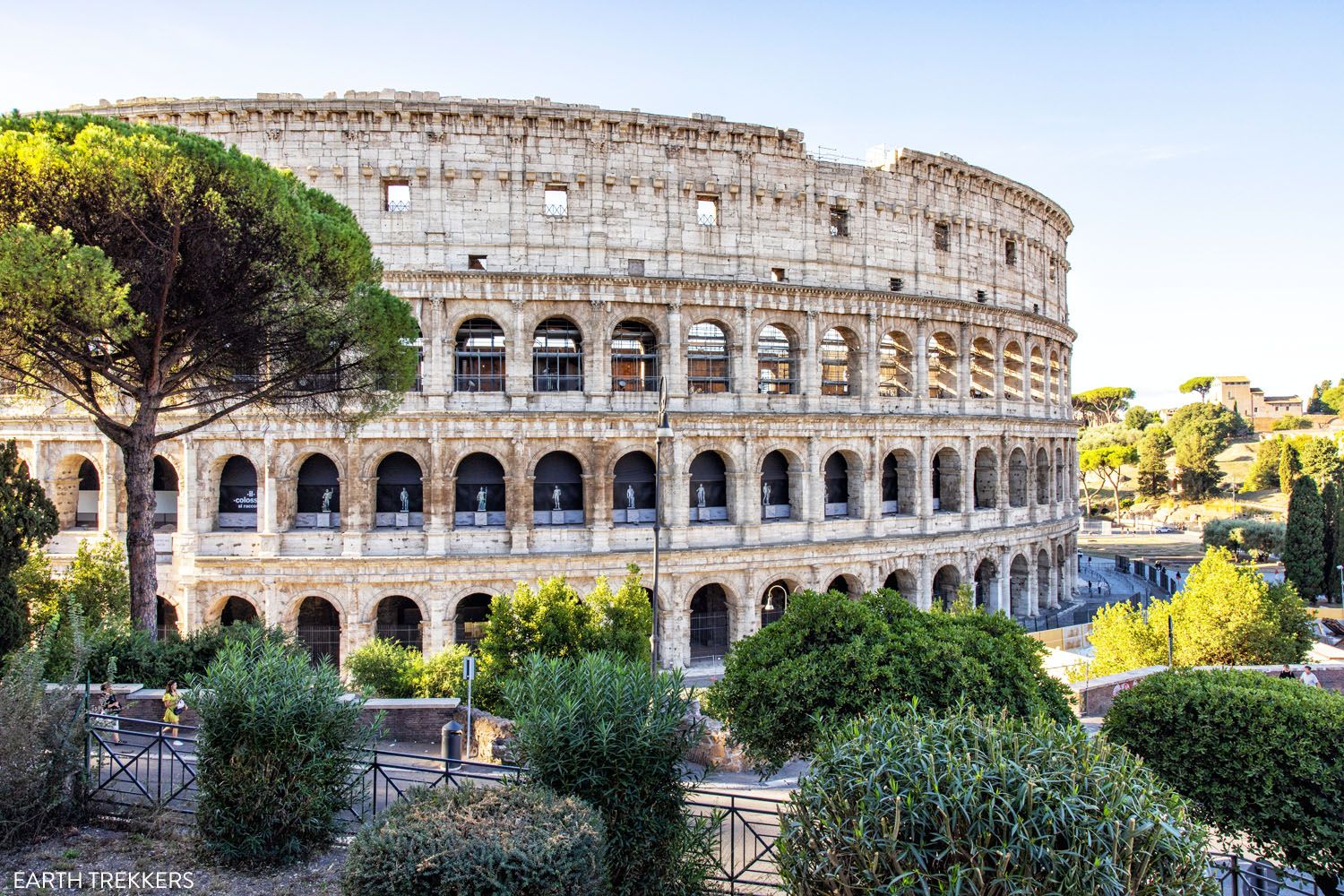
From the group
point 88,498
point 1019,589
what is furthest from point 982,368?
point 88,498

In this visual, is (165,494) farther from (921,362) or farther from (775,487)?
(921,362)

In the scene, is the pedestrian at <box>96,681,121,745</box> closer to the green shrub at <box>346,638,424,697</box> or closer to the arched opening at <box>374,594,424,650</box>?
the green shrub at <box>346,638,424,697</box>

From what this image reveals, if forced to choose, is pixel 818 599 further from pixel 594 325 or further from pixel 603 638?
pixel 594 325

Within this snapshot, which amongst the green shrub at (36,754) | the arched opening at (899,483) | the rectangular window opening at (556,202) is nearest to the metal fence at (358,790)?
the green shrub at (36,754)

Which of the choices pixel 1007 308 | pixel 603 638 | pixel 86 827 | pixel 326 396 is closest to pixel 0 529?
pixel 326 396

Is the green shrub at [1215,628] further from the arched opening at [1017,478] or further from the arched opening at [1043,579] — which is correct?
the arched opening at [1043,579]
